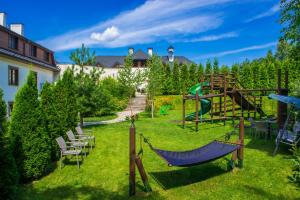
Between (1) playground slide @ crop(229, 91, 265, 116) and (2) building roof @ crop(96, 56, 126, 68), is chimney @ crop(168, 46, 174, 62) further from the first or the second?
(1) playground slide @ crop(229, 91, 265, 116)

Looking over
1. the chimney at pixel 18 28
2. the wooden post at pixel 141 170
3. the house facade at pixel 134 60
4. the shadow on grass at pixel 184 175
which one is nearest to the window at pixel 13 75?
the chimney at pixel 18 28

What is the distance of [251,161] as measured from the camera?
339 inches

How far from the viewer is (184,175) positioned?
7.51m

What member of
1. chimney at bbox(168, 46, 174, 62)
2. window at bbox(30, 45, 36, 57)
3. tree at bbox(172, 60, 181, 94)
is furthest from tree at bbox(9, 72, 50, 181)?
chimney at bbox(168, 46, 174, 62)

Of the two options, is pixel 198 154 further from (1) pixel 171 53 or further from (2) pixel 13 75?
(1) pixel 171 53

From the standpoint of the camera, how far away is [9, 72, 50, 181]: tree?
7137 mm

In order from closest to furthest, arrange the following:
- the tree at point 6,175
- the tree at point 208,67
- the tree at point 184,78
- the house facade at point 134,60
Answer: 1. the tree at point 6,175
2. the tree at point 184,78
3. the tree at point 208,67
4. the house facade at point 134,60

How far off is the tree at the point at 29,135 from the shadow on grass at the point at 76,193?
0.59m

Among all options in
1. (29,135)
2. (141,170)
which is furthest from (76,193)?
(29,135)

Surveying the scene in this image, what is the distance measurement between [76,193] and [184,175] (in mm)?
2954

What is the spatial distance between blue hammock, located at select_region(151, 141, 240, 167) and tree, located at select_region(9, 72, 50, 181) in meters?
3.30

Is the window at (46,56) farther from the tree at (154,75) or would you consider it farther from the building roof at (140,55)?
the building roof at (140,55)

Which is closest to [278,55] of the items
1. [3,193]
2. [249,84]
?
[249,84]

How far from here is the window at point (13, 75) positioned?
811 inches
